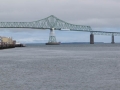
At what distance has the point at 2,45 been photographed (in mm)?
142125

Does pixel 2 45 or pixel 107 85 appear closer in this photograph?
pixel 107 85

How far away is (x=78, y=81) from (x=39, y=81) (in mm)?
3471

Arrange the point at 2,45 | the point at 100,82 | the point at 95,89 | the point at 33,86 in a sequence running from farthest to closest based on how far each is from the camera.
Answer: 1. the point at 2,45
2. the point at 100,82
3. the point at 33,86
4. the point at 95,89

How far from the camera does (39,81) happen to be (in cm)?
2819

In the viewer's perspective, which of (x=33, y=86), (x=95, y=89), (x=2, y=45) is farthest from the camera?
(x=2, y=45)

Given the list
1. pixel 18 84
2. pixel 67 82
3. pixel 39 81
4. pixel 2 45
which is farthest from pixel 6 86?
pixel 2 45

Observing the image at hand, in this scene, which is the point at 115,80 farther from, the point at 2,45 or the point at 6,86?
the point at 2,45

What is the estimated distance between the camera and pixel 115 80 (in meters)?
28.7

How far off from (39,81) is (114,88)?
701 centimetres

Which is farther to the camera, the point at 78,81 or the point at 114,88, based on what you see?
the point at 78,81

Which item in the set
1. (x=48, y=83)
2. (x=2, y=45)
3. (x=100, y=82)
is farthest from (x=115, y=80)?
(x=2, y=45)

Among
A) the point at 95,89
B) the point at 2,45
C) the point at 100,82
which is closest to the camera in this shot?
the point at 95,89

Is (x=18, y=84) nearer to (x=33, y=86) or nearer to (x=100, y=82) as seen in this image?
(x=33, y=86)

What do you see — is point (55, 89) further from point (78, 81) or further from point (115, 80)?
point (115, 80)
